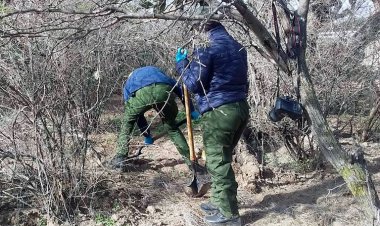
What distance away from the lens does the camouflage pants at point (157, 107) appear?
5473mm

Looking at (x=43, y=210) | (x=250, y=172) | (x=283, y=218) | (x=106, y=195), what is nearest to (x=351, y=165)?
(x=283, y=218)

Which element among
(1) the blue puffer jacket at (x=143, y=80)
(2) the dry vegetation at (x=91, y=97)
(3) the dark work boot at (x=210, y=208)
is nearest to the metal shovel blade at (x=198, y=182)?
(2) the dry vegetation at (x=91, y=97)

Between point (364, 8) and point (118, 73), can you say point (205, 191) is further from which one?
point (364, 8)

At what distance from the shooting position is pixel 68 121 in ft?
14.3

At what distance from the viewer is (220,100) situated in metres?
4.16

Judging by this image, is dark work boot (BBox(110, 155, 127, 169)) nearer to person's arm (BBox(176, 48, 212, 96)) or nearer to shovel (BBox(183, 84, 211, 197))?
shovel (BBox(183, 84, 211, 197))

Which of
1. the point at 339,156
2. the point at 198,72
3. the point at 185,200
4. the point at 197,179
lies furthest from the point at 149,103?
the point at 339,156

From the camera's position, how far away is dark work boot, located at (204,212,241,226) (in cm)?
430

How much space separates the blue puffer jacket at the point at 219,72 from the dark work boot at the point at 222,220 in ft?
3.04

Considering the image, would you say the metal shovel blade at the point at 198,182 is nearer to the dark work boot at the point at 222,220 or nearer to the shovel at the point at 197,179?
the shovel at the point at 197,179

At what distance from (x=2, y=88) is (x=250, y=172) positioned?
2.70m

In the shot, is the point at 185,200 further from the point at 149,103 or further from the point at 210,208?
the point at 149,103

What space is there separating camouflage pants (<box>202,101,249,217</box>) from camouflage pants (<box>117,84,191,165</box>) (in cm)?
120

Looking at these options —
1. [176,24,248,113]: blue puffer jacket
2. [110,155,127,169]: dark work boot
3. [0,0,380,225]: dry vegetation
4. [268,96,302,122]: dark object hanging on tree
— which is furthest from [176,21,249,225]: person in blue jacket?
[110,155,127,169]: dark work boot
